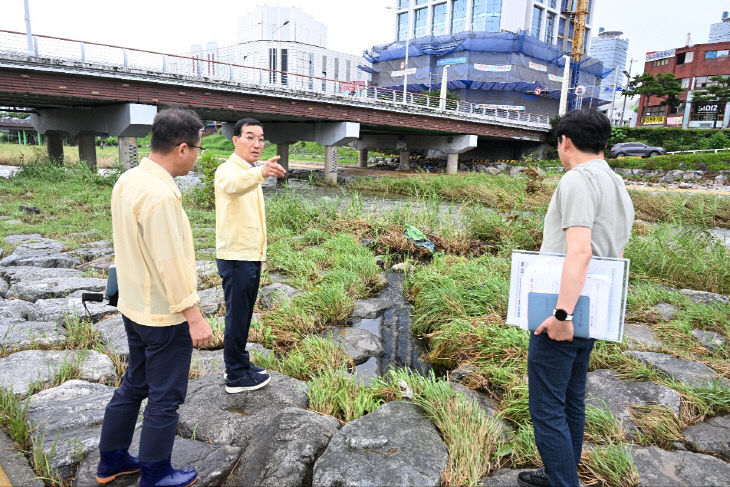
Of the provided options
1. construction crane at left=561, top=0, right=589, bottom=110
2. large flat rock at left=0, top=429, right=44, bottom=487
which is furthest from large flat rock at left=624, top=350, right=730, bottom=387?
construction crane at left=561, top=0, right=589, bottom=110

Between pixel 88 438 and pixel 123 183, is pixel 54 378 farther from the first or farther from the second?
pixel 123 183

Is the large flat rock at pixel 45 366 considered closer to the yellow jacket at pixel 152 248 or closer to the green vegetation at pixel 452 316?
the green vegetation at pixel 452 316

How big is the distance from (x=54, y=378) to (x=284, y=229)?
5.92 meters

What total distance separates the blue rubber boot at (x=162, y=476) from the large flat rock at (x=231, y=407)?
54 centimetres

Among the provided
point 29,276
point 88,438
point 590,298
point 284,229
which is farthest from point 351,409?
point 284,229

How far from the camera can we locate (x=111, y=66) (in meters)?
16.4

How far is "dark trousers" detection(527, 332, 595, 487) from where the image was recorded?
2.22 metres

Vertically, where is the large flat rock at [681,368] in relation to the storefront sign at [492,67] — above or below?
below

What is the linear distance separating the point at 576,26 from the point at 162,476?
2825 inches

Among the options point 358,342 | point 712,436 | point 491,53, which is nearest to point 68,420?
point 358,342

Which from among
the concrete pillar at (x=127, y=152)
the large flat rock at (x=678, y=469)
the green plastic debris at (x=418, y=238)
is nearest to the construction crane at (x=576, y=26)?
the concrete pillar at (x=127, y=152)

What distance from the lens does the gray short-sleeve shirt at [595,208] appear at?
2.09m

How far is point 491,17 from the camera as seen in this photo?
55594mm

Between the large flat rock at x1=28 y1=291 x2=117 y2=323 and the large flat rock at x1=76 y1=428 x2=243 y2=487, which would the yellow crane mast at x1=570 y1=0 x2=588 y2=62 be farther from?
the large flat rock at x1=76 y1=428 x2=243 y2=487
